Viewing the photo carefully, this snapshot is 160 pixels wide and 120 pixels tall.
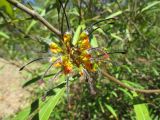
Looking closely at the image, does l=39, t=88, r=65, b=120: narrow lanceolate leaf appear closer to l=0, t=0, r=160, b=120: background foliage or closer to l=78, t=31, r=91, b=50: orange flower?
l=78, t=31, r=91, b=50: orange flower

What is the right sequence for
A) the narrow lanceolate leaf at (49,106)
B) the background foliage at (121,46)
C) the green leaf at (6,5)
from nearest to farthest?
the green leaf at (6,5)
the narrow lanceolate leaf at (49,106)
the background foliage at (121,46)

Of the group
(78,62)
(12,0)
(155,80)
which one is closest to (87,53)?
(78,62)

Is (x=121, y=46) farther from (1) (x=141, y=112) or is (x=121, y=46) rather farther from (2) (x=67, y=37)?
(2) (x=67, y=37)

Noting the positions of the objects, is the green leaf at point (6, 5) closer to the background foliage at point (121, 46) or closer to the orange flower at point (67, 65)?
the orange flower at point (67, 65)

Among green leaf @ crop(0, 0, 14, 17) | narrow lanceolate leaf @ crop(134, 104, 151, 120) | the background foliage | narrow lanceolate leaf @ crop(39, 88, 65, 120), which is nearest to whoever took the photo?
green leaf @ crop(0, 0, 14, 17)

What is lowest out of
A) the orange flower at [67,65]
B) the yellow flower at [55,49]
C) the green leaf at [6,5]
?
the orange flower at [67,65]

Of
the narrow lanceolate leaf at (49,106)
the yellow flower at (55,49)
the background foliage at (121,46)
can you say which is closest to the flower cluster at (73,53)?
the yellow flower at (55,49)

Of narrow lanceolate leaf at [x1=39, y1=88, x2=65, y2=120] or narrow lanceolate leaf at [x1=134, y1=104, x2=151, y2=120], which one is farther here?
narrow lanceolate leaf at [x1=134, y1=104, x2=151, y2=120]

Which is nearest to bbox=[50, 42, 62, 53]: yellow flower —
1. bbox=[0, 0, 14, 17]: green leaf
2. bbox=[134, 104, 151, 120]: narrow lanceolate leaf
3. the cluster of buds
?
the cluster of buds

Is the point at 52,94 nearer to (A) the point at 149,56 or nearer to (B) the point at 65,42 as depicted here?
(B) the point at 65,42
